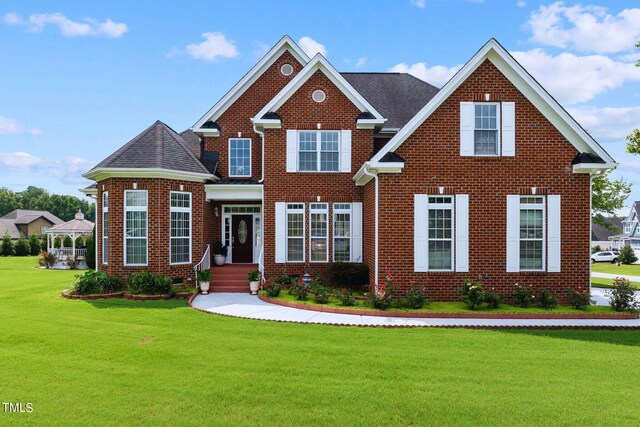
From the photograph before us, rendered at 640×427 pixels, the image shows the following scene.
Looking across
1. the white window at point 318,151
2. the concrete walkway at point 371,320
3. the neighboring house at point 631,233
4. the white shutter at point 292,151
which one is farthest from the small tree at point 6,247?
the neighboring house at point 631,233

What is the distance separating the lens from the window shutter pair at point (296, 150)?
16656 millimetres

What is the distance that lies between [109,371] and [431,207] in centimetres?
952

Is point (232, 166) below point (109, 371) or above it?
above

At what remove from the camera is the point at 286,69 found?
62.6 feet

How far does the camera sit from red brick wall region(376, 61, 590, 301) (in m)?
13.1

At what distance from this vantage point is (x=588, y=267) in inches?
515

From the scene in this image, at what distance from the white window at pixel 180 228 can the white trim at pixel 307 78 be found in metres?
3.98

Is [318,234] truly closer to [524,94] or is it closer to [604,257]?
[524,94]

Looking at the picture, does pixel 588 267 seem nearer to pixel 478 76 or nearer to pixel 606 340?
pixel 606 340

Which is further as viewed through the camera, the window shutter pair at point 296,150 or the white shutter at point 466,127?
the window shutter pair at point 296,150

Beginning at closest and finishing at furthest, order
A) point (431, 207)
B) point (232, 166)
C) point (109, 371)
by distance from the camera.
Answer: point (109, 371), point (431, 207), point (232, 166)

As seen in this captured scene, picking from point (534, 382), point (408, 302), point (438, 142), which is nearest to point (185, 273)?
point (408, 302)

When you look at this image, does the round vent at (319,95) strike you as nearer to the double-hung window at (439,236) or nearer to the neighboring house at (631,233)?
Result: the double-hung window at (439,236)

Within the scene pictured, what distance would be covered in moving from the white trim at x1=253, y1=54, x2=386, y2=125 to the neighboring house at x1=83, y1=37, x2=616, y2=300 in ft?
0.16
